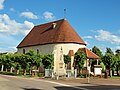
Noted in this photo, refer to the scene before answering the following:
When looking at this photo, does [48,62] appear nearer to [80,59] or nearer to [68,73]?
[80,59]

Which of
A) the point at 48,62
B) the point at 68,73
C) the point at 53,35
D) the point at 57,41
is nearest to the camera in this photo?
the point at 68,73

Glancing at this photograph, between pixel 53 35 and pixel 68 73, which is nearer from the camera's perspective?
pixel 68 73

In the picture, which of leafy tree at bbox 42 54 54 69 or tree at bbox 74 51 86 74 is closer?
tree at bbox 74 51 86 74

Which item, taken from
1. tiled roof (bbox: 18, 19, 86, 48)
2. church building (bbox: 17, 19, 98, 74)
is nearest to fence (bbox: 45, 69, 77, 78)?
church building (bbox: 17, 19, 98, 74)

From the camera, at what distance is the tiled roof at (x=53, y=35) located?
66312mm

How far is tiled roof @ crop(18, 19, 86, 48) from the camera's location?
218 feet

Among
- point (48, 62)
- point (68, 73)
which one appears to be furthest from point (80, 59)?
point (68, 73)

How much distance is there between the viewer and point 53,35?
6838cm

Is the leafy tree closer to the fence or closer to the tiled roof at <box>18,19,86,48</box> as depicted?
the fence

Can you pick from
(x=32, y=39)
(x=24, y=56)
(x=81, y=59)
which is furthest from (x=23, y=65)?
(x=32, y=39)

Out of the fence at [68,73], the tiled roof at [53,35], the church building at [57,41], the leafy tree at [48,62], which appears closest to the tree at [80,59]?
the leafy tree at [48,62]

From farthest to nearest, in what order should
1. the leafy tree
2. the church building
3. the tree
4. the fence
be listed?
the church building, the leafy tree, the tree, the fence

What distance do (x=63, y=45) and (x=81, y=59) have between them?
12.6 m

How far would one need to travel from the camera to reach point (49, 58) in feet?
180
